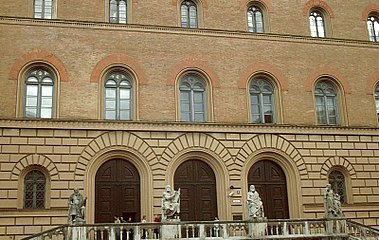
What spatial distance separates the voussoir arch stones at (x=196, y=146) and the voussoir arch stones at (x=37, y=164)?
16.2ft

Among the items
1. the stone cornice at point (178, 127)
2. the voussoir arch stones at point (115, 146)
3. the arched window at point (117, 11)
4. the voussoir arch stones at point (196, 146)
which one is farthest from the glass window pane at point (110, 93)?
the voussoir arch stones at point (196, 146)

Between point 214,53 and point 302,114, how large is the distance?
5.65 metres

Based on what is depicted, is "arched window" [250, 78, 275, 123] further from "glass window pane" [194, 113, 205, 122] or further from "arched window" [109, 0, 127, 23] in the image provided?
"arched window" [109, 0, 127, 23]

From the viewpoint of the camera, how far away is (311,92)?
87.9ft

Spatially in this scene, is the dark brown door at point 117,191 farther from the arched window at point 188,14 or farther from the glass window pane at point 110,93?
the arched window at point 188,14

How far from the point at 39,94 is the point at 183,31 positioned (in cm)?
785

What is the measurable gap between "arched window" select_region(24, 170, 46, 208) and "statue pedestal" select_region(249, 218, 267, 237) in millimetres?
9269

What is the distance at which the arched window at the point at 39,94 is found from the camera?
76.7 feet

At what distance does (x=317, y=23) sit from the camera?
2859cm

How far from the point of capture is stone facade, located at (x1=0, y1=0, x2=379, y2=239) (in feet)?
74.5

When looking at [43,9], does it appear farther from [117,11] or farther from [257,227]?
[257,227]

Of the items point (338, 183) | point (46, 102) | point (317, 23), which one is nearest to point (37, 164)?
point (46, 102)

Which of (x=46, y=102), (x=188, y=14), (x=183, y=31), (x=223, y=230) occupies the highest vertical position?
(x=188, y=14)

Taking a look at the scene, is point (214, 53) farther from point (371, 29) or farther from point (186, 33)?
point (371, 29)
